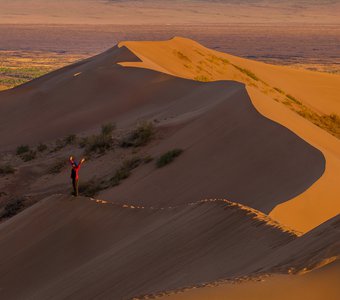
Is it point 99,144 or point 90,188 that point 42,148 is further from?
point 90,188

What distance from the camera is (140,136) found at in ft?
68.5

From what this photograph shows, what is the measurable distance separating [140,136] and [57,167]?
8.45 ft

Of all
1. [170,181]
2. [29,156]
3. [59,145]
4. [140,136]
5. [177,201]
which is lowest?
[29,156]

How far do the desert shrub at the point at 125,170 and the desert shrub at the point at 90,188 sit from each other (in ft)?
1.21

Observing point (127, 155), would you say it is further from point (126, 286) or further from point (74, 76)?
point (74, 76)

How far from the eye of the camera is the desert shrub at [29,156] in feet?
79.6

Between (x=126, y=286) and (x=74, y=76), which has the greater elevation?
(x=126, y=286)

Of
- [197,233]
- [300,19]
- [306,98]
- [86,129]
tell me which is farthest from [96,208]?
[300,19]

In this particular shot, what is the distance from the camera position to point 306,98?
33.8 meters

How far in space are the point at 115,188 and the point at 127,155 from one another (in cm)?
333

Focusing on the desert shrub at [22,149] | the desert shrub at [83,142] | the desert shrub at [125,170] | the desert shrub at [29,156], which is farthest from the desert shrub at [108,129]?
the desert shrub at [125,170]

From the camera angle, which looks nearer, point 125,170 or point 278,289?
point 278,289

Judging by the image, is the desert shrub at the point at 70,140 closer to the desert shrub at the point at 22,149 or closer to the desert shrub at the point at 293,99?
the desert shrub at the point at 22,149

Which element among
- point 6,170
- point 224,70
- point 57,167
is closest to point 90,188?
point 57,167
